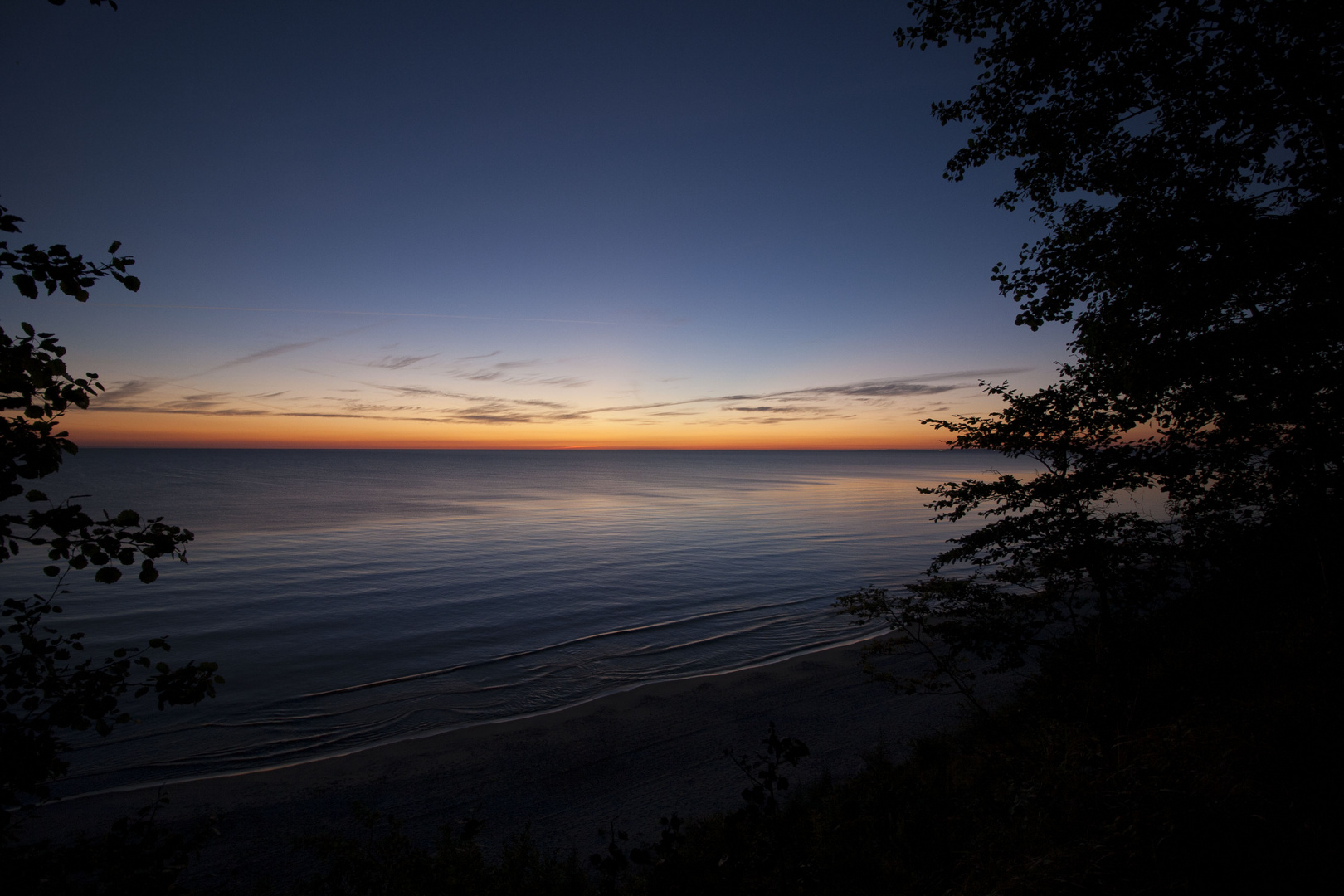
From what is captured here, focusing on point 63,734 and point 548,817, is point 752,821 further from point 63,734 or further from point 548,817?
point 63,734

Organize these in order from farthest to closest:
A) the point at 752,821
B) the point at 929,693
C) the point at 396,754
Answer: the point at 929,693 < the point at 396,754 < the point at 752,821

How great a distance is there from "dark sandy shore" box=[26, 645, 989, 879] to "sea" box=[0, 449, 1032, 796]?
89 cm

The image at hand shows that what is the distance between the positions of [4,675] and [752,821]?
4361 mm

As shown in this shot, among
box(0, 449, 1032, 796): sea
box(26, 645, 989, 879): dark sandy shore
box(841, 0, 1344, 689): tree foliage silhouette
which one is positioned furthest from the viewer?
box(0, 449, 1032, 796): sea

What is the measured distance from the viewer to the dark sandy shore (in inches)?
376

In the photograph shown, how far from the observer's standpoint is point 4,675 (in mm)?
2893

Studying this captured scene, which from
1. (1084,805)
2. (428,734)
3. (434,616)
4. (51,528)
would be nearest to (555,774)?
(428,734)

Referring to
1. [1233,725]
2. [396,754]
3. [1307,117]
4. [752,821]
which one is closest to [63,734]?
[396,754]

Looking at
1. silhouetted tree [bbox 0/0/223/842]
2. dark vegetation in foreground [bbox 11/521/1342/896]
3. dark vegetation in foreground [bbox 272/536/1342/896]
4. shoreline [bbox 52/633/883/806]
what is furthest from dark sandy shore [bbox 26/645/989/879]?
silhouetted tree [bbox 0/0/223/842]

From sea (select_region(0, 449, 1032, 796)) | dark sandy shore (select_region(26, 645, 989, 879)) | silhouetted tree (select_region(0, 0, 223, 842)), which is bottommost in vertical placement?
dark sandy shore (select_region(26, 645, 989, 879))

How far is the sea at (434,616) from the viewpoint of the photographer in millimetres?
13359

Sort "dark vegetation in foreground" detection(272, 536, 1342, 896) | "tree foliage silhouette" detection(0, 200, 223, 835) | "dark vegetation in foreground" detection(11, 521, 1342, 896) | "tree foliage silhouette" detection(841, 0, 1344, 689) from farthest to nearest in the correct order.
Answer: "tree foliage silhouette" detection(841, 0, 1344, 689), "dark vegetation in foreground" detection(272, 536, 1342, 896), "dark vegetation in foreground" detection(11, 521, 1342, 896), "tree foliage silhouette" detection(0, 200, 223, 835)

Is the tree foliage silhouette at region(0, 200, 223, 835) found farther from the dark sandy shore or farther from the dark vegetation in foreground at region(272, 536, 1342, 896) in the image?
the dark sandy shore

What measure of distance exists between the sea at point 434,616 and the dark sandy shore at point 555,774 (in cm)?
89
